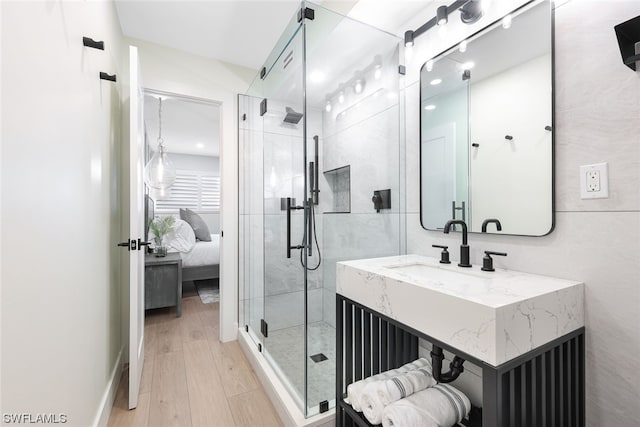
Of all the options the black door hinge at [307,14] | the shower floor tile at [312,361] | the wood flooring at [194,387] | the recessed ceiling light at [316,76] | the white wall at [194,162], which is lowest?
the wood flooring at [194,387]

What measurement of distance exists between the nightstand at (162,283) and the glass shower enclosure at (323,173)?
5.88 feet

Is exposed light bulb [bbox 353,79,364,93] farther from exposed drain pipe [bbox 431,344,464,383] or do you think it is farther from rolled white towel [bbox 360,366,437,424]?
rolled white towel [bbox 360,366,437,424]

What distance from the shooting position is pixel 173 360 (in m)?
2.27

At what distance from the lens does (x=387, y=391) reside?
44.8 inches

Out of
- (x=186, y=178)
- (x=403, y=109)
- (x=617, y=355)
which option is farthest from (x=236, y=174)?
(x=186, y=178)

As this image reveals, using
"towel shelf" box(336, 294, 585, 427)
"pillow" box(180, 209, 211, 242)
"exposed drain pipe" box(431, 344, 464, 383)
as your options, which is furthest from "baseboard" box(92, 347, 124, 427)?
"pillow" box(180, 209, 211, 242)

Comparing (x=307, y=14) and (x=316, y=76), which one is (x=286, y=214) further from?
(x=307, y=14)

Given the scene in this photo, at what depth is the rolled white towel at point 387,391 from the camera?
112 cm

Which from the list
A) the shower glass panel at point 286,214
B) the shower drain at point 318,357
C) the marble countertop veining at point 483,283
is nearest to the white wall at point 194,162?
the shower glass panel at point 286,214

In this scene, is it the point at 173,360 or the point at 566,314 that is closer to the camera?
the point at 566,314

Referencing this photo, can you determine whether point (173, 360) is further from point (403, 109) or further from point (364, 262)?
point (403, 109)

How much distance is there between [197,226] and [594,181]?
5.28 metres

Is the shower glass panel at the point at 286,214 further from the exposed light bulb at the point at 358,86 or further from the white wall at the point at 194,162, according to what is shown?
the white wall at the point at 194,162

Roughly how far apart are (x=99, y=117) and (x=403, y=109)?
1707mm
